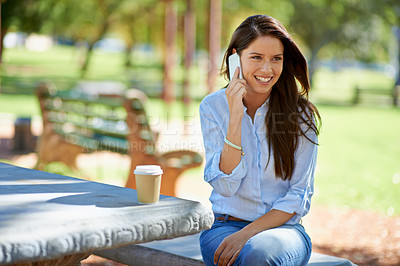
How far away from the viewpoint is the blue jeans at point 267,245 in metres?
2.47

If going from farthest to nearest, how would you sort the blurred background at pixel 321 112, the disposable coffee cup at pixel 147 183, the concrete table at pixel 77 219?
the blurred background at pixel 321 112 → the disposable coffee cup at pixel 147 183 → the concrete table at pixel 77 219

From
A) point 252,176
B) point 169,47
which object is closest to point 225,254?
point 252,176

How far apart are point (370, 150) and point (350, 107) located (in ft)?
40.5

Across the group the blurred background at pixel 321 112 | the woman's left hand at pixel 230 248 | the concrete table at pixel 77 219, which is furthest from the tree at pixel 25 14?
the woman's left hand at pixel 230 248

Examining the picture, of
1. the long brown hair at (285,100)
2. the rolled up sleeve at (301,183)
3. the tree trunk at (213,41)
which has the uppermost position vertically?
the tree trunk at (213,41)

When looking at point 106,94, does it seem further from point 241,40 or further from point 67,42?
point 67,42

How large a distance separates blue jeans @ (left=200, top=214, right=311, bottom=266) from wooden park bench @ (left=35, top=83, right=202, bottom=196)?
2697 millimetres

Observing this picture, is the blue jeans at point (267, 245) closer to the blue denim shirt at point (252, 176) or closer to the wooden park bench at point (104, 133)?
the blue denim shirt at point (252, 176)

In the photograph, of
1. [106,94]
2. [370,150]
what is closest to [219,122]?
Answer: [370,150]

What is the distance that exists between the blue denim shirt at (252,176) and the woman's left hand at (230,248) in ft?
0.81

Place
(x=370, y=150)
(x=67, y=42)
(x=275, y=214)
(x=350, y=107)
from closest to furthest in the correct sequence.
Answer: (x=275, y=214), (x=370, y=150), (x=350, y=107), (x=67, y=42)

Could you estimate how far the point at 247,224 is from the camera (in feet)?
9.50

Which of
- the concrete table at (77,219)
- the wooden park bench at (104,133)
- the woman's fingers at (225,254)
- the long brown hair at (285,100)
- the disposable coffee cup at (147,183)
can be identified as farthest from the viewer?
the wooden park bench at (104,133)

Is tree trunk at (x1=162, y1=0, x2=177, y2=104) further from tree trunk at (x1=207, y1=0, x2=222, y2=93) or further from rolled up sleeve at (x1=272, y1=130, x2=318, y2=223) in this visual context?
rolled up sleeve at (x1=272, y1=130, x2=318, y2=223)
